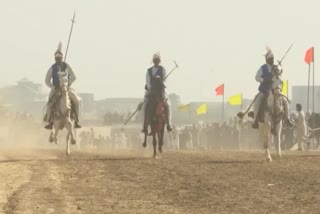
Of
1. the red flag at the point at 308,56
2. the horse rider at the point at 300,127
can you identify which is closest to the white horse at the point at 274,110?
the horse rider at the point at 300,127

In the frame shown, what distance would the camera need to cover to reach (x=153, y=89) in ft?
72.2

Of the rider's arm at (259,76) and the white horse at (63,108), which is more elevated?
the rider's arm at (259,76)

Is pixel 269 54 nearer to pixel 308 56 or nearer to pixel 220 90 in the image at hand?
pixel 308 56

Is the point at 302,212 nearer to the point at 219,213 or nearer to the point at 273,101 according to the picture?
the point at 219,213

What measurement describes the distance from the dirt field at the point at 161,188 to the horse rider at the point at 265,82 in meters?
2.85

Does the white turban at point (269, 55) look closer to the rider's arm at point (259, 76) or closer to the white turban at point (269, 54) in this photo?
the white turban at point (269, 54)

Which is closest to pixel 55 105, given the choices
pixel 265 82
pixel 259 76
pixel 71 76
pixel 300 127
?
pixel 71 76

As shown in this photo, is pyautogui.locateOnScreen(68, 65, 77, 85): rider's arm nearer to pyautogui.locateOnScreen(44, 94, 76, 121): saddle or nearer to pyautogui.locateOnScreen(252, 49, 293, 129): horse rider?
pyautogui.locateOnScreen(44, 94, 76, 121): saddle

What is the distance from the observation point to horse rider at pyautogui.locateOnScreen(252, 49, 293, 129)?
68.6ft

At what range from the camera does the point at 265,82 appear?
21.0m

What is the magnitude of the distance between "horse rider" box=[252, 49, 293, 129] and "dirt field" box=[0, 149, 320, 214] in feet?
9.35

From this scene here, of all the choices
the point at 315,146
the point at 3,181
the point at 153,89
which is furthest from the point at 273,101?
the point at 315,146

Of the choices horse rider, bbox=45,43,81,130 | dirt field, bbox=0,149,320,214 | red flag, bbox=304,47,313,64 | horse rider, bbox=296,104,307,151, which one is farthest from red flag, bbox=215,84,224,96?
dirt field, bbox=0,149,320,214

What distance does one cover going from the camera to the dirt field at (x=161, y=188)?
10617 mm
